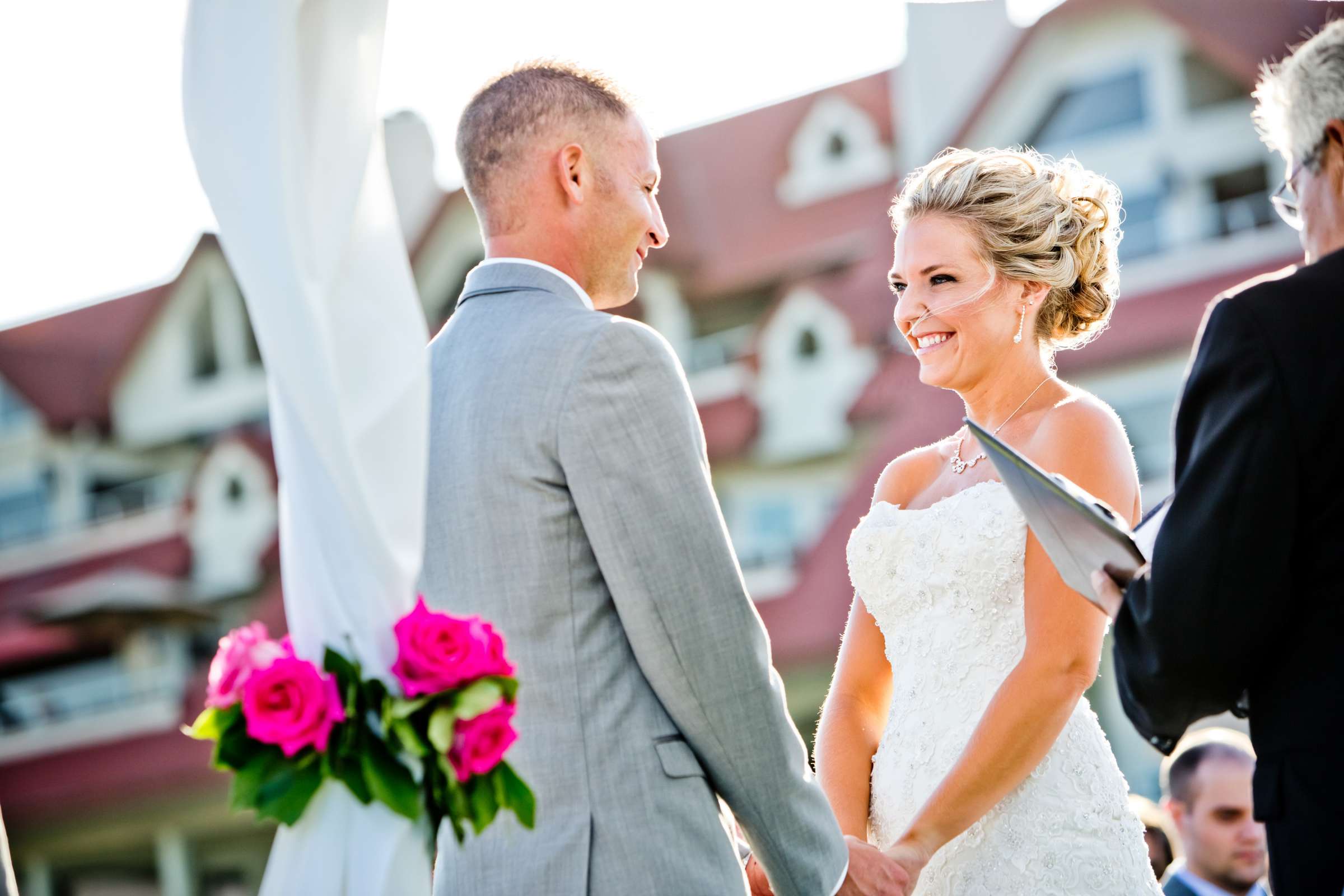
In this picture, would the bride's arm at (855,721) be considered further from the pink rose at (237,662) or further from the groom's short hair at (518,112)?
the pink rose at (237,662)

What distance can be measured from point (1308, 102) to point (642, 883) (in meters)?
1.79

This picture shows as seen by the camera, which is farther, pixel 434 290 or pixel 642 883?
pixel 434 290

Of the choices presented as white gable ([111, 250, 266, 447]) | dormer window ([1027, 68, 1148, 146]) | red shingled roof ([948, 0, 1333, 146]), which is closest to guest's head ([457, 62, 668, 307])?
red shingled roof ([948, 0, 1333, 146])

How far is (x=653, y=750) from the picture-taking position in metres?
2.81

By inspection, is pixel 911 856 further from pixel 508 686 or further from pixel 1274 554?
pixel 508 686

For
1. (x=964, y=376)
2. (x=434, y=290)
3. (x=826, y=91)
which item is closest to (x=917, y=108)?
(x=826, y=91)

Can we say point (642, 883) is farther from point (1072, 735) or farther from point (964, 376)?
point (964, 376)

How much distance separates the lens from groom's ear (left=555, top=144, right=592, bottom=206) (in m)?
3.17

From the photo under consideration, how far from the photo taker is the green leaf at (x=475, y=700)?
2311 mm

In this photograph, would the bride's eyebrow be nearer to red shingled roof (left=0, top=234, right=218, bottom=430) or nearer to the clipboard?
the clipboard

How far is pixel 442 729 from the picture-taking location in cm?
231

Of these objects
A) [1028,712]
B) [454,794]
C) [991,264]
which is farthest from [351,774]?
[991,264]

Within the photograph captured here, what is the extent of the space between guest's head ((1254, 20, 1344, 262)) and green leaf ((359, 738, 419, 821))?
5.66 feet

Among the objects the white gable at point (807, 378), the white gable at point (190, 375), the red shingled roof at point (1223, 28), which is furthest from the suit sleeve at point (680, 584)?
the white gable at point (190, 375)
